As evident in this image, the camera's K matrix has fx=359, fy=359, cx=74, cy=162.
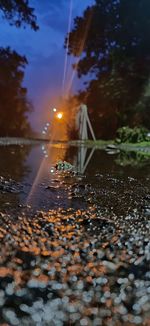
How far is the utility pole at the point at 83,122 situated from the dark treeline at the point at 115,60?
234cm

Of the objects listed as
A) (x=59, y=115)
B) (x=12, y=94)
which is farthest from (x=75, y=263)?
(x=59, y=115)

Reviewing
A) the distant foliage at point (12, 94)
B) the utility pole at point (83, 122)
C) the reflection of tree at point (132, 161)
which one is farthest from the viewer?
the distant foliage at point (12, 94)

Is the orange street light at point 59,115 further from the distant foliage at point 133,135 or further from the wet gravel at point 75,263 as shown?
the wet gravel at point 75,263

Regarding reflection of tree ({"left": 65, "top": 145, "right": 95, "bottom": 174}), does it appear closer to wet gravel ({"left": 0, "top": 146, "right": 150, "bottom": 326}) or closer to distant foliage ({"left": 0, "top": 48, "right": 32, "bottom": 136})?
wet gravel ({"left": 0, "top": 146, "right": 150, "bottom": 326})

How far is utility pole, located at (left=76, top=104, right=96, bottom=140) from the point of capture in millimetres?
36844

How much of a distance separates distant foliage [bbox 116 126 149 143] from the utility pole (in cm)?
635

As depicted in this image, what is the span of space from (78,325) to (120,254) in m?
1.64

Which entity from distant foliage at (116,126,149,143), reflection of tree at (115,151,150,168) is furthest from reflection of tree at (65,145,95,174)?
distant foliage at (116,126,149,143)

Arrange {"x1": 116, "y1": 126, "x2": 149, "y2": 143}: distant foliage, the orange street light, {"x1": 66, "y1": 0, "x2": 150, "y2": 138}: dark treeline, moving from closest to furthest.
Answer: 1. {"x1": 116, "y1": 126, "x2": 149, "y2": 143}: distant foliage
2. {"x1": 66, "y1": 0, "x2": 150, "y2": 138}: dark treeline
3. the orange street light

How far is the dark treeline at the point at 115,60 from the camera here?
1264 inches

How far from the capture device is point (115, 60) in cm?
3341

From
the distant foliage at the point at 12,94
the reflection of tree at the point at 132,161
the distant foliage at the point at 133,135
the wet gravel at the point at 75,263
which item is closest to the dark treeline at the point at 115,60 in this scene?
the distant foliage at the point at 133,135

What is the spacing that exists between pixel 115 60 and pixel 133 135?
841cm

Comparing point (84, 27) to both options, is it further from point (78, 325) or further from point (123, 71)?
point (78, 325)
